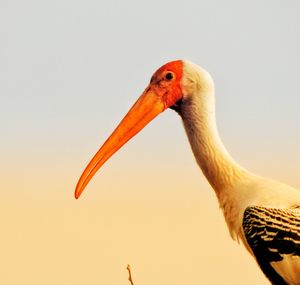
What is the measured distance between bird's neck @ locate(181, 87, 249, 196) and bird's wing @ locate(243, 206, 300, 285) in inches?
20.7

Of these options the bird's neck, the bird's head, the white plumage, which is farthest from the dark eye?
the bird's neck

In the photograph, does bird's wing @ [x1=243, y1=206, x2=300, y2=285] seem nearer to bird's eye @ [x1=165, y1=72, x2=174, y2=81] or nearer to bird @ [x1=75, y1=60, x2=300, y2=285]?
bird @ [x1=75, y1=60, x2=300, y2=285]

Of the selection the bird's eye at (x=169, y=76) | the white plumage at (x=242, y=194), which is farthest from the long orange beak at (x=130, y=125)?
the white plumage at (x=242, y=194)

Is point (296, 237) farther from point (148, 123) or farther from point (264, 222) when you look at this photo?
point (148, 123)

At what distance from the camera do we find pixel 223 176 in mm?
27781

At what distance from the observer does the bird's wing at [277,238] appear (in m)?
27.2

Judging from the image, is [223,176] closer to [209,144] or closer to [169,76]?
[209,144]

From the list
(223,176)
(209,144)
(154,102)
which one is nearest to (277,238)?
(223,176)

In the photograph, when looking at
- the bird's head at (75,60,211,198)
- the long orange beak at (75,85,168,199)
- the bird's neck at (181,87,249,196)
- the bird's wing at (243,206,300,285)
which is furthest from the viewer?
the long orange beak at (75,85,168,199)

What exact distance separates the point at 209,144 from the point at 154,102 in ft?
2.69

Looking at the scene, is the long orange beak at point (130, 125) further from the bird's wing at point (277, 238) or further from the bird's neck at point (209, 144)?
the bird's wing at point (277, 238)

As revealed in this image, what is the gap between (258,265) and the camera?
27547 mm

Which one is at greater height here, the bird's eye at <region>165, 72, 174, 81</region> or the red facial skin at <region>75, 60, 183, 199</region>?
the bird's eye at <region>165, 72, 174, 81</region>

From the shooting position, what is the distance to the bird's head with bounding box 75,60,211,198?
92.2 feet
